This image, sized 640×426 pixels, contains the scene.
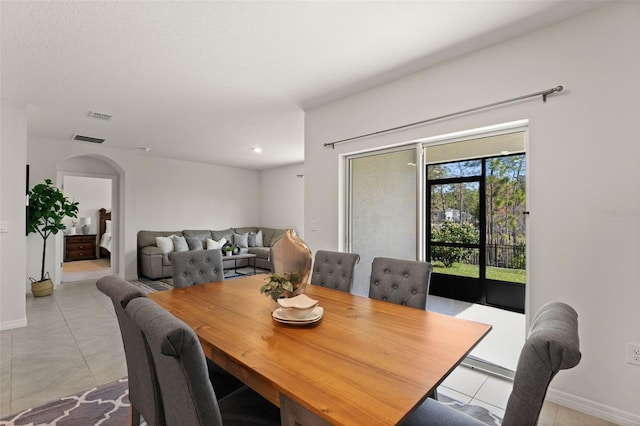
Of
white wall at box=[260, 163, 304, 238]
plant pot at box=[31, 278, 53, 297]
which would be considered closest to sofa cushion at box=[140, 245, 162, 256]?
plant pot at box=[31, 278, 53, 297]

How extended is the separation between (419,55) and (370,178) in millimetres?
1282

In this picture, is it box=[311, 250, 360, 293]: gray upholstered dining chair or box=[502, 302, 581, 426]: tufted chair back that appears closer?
box=[502, 302, 581, 426]: tufted chair back

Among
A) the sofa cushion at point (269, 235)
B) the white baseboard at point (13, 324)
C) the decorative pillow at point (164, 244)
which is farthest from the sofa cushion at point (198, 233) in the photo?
the white baseboard at point (13, 324)

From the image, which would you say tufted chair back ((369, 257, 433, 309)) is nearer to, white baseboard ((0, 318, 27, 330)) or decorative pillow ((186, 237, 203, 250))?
white baseboard ((0, 318, 27, 330))

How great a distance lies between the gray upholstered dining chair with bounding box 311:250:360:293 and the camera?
2.36m

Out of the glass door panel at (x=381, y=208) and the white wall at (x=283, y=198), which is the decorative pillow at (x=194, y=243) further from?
the glass door panel at (x=381, y=208)

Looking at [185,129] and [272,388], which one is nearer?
[272,388]

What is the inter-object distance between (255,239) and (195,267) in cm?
505

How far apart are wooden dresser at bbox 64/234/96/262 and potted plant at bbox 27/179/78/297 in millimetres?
3894

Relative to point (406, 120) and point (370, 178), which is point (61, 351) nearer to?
point (370, 178)

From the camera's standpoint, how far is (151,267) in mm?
5773

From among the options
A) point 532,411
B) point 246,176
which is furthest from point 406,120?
point 246,176

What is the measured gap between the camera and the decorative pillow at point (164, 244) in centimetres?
594

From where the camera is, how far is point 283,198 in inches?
304
